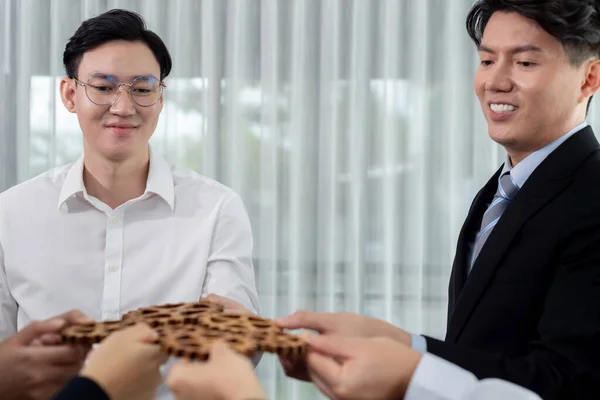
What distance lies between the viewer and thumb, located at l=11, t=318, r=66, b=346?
123cm

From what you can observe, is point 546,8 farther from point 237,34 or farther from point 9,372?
point 237,34

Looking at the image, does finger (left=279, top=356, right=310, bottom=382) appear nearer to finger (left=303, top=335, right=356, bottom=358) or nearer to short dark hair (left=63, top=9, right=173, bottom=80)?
finger (left=303, top=335, right=356, bottom=358)

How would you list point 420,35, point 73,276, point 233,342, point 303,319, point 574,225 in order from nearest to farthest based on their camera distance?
1. point 233,342
2. point 303,319
3. point 574,225
4. point 73,276
5. point 420,35

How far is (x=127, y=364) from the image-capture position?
0.99 metres

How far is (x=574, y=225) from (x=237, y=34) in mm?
2313

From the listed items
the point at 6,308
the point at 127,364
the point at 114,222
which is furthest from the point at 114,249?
the point at 127,364

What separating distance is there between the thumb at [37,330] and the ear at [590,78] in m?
1.18

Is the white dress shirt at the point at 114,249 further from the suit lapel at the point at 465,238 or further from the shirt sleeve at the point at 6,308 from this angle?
the suit lapel at the point at 465,238

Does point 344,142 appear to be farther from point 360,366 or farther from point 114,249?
point 360,366

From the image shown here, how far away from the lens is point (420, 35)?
3.31 meters

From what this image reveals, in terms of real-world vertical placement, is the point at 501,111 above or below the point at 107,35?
below

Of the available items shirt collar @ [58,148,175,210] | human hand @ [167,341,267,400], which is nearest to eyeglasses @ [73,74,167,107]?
shirt collar @ [58,148,175,210]

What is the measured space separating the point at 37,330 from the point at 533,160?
1.09m

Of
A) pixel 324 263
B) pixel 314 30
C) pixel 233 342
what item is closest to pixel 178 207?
pixel 233 342
